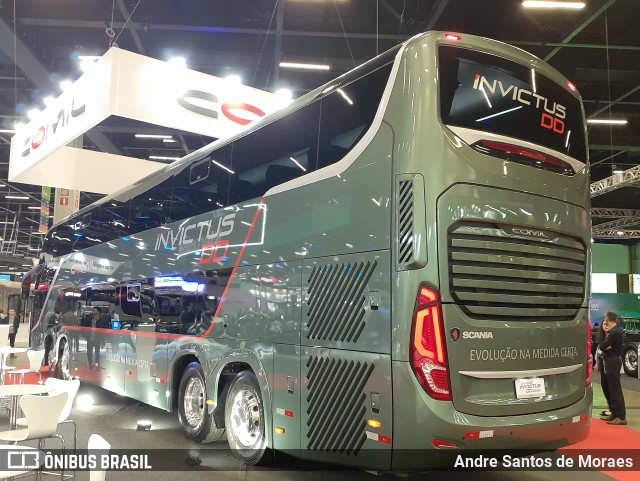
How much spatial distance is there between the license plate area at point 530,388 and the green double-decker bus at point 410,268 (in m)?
0.01

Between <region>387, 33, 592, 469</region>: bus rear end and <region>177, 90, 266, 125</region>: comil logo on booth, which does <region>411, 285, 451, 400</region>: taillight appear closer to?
<region>387, 33, 592, 469</region>: bus rear end

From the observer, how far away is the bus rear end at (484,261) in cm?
358

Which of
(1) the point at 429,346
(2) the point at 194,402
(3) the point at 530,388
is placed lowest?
(2) the point at 194,402

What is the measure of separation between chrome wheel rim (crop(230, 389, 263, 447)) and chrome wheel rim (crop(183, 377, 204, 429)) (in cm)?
88

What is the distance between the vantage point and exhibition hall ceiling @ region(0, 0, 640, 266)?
10.1 m

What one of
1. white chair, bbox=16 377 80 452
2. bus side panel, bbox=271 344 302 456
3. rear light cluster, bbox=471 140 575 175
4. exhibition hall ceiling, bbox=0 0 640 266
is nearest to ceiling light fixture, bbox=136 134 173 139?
exhibition hall ceiling, bbox=0 0 640 266

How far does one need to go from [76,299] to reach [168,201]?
14.4ft

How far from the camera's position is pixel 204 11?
10391 millimetres

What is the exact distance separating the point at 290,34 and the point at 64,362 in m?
8.63

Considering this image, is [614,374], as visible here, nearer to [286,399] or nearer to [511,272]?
[511,272]

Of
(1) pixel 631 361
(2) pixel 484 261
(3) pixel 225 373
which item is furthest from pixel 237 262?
(1) pixel 631 361

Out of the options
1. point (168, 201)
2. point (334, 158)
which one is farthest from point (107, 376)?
point (334, 158)

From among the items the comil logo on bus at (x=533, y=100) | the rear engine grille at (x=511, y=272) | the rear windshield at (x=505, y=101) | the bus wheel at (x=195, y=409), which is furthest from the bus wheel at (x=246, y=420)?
the comil logo on bus at (x=533, y=100)

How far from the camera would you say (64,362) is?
1078 centimetres
